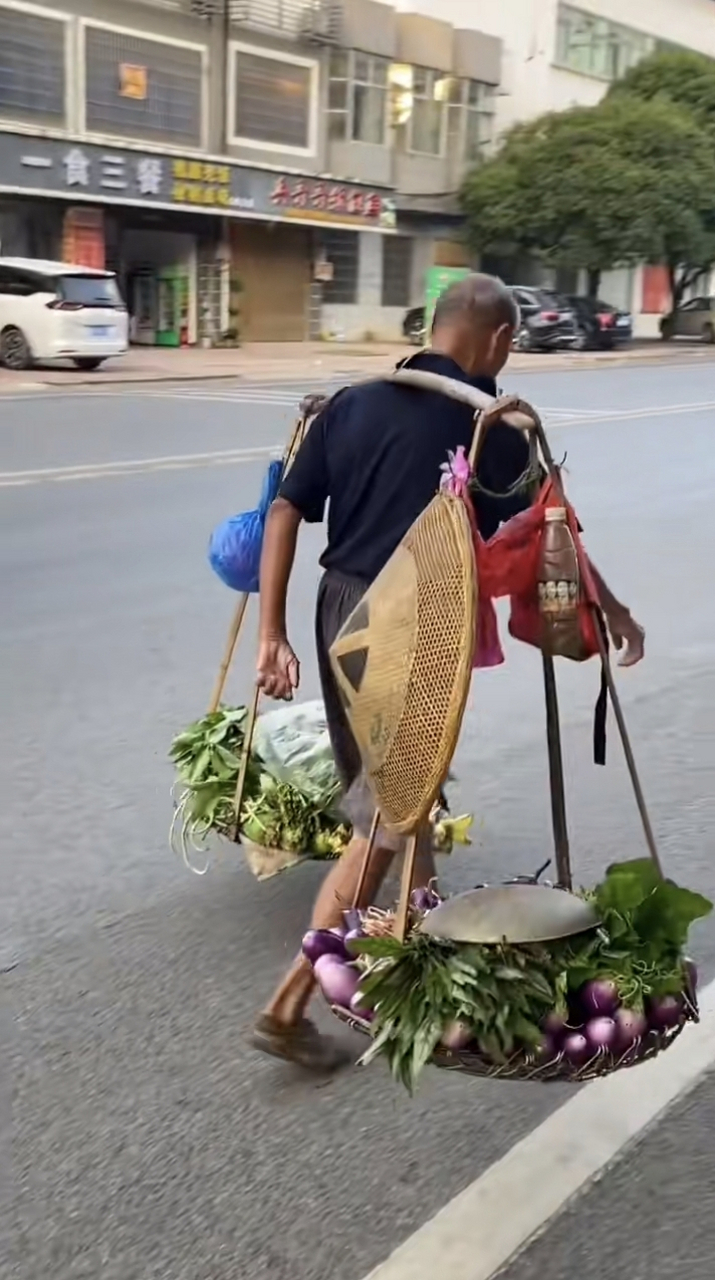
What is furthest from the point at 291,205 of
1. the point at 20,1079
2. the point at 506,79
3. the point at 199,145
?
the point at 20,1079

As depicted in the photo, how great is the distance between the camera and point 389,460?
3.14 m

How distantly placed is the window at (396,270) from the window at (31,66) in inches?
489

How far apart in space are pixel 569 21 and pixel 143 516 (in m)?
41.0

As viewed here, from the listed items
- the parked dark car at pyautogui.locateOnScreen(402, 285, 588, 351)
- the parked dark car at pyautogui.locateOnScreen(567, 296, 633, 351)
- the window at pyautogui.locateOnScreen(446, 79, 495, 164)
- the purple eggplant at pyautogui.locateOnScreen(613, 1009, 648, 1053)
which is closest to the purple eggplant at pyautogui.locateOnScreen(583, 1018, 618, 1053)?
the purple eggplant at pyautogui.locateOnScreen(613, 1009, 648, 1053)

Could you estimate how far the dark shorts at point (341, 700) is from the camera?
3.29 m

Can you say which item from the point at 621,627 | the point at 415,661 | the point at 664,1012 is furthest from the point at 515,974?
the point at 621,627

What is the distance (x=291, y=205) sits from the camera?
35.3 metres

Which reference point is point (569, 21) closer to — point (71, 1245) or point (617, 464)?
point (617, 464)

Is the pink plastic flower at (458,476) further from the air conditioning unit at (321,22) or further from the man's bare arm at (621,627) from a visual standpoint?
the air conditioning unit at (321,22)

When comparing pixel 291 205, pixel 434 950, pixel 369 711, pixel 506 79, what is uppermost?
pixel 506 79

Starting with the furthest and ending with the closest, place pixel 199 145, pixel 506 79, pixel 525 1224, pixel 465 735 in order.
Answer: pixel 506 79 < pixel 199 145 < pixel 465 735 < pixel 525 1224

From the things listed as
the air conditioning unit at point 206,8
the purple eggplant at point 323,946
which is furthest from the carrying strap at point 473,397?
the air conditioning unit at point 206,8

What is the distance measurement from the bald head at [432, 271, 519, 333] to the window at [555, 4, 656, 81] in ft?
151

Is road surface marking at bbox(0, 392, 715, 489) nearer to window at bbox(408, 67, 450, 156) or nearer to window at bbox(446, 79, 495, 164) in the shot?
window at bbox(408, 67, 450, 156)
